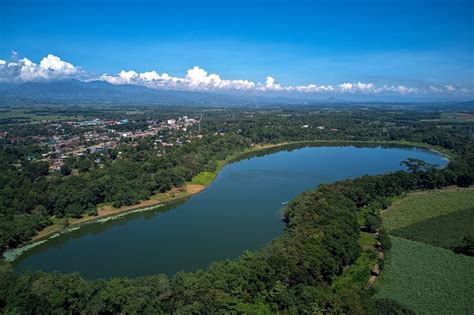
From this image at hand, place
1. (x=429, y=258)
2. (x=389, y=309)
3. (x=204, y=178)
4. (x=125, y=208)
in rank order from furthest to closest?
(x=204, y=178)
(x=125, y=208)
(x=429, y=258)
(x=389, y=309)

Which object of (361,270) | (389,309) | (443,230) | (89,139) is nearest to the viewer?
(389,309)

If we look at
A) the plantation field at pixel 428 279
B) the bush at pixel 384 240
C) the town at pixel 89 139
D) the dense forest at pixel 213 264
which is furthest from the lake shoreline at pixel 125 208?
the plantation field at pixel 428 279

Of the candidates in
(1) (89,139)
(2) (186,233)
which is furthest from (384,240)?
(1) (89,139)

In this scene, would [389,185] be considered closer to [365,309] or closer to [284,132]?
[365,309]

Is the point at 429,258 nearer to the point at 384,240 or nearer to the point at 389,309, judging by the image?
the point at 384,240

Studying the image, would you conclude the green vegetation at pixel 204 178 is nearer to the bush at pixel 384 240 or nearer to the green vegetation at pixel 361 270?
the green vegetation at pixel 361 270

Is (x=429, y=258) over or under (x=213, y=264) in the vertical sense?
under

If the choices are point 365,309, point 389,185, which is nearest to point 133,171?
point 389,185

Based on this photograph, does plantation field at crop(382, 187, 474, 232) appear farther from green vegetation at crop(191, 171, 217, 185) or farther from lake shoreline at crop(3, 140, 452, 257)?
green vegetation at crop(191, 171, 217, 185)
